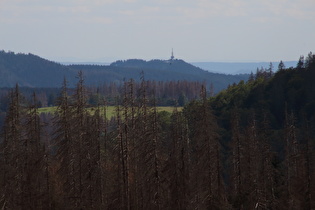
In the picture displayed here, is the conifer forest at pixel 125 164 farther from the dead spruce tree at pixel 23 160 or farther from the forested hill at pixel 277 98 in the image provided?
the forested hill at pixel 277 98

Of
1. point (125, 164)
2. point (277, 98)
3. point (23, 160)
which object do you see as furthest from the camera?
point (277, 98)

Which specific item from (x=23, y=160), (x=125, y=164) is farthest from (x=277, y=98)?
(x=23, y=160)

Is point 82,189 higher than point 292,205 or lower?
higher

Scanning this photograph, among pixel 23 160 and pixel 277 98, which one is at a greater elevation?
pixel 23 160

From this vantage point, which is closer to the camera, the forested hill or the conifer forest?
the conifer forest

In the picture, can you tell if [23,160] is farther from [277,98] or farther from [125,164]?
[277,98]

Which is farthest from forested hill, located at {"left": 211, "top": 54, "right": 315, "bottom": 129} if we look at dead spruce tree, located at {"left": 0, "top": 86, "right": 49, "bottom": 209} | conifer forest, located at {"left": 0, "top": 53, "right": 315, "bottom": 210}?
dead spruce tree, located at {"left": 0, "top": 86, "right": 49, "bottom": 209}

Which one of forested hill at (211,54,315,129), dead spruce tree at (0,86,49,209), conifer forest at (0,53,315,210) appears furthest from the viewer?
forested hill at (211,54,315,129)

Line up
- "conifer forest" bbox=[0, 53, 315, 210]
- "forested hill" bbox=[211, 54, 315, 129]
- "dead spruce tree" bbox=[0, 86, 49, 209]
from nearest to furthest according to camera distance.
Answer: "conifer forest" bbox=[0, 53, 315, 210] < "dead spruce tree" bbox=[0, 86, 49, 209] < "forested hill" bbox=[211, 54, 315, 129]

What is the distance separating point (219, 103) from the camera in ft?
547

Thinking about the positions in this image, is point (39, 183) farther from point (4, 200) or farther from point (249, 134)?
point (249, 134)

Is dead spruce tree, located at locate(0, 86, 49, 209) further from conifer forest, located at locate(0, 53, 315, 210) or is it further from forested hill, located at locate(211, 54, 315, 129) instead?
forested hill, located at locate(211, 54, 315, 129)

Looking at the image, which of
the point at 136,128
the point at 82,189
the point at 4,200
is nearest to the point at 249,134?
the point at 136,128

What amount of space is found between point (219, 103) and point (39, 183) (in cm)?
12087
